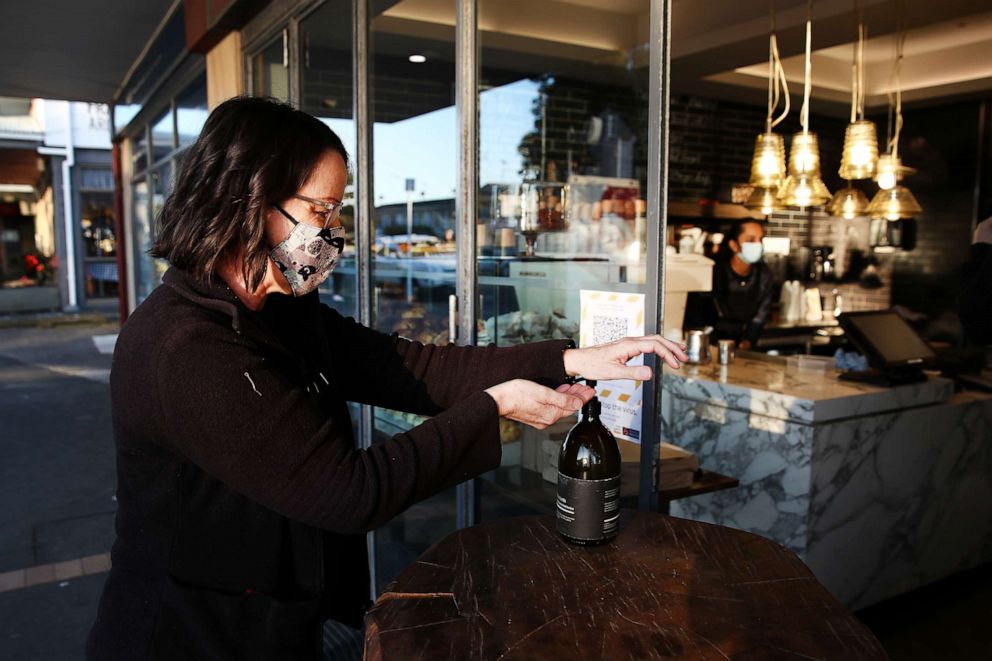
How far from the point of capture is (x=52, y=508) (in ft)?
15.2

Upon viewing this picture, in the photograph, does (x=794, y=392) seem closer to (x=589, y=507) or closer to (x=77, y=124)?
(x=589, y=507)

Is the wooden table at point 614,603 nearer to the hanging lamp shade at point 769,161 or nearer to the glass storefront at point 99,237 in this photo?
the hanging lamp shade at point 769,161

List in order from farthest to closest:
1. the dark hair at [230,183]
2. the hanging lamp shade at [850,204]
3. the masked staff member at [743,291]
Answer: the masked staff member at [743,291] < the hanging lamp shade at [850,204] < the dark hair at [230,183]

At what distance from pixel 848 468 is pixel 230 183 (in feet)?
9.21

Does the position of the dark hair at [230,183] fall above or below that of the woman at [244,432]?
above

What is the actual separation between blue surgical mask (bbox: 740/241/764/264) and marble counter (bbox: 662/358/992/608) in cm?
283

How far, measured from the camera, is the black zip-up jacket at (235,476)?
48.4 inches

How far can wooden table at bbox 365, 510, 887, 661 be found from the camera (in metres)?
1.17

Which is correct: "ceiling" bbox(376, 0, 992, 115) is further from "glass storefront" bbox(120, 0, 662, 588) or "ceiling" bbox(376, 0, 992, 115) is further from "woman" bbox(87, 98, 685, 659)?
"woman" bbox(87, 98, 685, 659)

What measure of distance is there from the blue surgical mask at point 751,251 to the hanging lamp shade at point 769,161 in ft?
6.47

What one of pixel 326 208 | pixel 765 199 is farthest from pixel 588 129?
pixel 326 208

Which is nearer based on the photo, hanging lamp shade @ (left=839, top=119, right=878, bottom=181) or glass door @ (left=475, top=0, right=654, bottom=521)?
glass door @ (left=475, top=0, right=654, bottom=521)

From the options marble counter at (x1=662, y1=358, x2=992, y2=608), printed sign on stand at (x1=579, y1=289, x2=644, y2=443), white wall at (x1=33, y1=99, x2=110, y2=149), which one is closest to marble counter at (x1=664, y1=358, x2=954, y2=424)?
marble counter at (x1=662, y1=358, x2=992, y2=608)

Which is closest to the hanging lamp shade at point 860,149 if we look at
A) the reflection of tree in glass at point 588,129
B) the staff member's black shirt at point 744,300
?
the reflection of tree in glass at point 588,129
